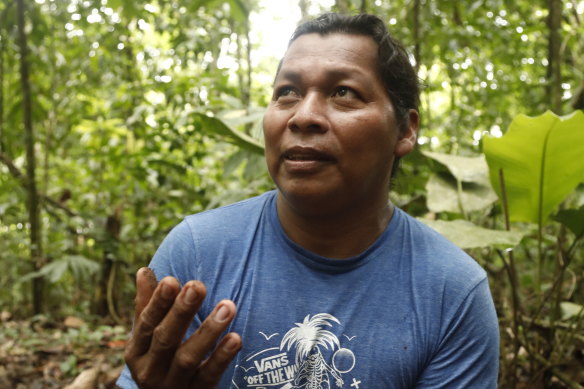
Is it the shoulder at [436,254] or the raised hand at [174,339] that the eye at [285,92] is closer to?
the shoulder at [436,254]

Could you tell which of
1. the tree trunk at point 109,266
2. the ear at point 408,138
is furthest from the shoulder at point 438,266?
the tree trunk at point 109,266

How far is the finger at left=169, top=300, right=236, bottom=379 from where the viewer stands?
108cm

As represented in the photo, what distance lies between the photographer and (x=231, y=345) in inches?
43.9

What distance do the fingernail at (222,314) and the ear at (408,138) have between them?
2.76 ft

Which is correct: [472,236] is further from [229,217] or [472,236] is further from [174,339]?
[174,339]

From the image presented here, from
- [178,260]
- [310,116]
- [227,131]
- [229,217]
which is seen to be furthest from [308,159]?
[227,131]

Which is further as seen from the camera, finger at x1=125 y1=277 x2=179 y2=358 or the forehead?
the forehead

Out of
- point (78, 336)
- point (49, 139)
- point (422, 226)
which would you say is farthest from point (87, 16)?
point (422, 226)

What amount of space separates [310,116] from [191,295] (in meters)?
0.62

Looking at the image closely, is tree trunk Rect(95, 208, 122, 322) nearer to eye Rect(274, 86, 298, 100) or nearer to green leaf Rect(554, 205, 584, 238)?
eye Rect(274, 86, 298, 100)

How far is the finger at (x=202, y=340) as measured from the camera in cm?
108

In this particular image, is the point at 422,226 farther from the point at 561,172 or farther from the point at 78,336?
the point at 78,336

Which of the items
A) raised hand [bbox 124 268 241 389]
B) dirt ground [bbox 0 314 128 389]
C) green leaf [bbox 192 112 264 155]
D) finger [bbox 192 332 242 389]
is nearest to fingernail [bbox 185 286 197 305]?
raised hand [bbox 124 268 241 389]

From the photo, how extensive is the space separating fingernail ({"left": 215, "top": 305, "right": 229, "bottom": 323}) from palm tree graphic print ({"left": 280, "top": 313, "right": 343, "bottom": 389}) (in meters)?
0.38
